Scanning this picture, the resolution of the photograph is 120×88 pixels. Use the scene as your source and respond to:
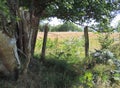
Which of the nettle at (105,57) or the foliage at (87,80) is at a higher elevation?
the nettle at (105,57)

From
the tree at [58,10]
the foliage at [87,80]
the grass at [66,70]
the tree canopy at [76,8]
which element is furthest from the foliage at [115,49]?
the foliage at [87,80]

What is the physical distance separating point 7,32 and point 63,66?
10.5ft

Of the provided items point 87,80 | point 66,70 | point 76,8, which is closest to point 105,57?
point 66,70

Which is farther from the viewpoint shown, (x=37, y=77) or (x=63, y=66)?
(x=63, y=66)

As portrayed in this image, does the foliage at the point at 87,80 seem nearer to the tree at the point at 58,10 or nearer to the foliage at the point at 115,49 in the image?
the tree at the point at 58,10

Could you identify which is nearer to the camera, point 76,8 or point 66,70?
point 76,8

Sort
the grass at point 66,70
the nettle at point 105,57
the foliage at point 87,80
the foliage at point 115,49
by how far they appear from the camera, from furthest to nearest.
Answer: the foliage at point 115,49 → the nettle at point 105,57 → the grass at point 66,70 → the foliage at point 87,80

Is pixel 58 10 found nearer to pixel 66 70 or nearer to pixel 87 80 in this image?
pixel 87 80

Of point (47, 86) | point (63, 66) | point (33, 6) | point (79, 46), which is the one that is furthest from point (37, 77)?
point (79, 46)

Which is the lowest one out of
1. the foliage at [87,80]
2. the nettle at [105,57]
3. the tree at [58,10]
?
the foliage at [87,80]

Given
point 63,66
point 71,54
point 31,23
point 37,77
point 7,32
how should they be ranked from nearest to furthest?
point 7,32, point 31,23, point 37,77, point 63,66, point 71,54

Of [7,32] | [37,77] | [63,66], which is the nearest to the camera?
[7,32]

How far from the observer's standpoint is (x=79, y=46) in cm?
1278

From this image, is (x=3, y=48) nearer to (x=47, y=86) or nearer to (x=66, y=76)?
(x=47, y=86)
